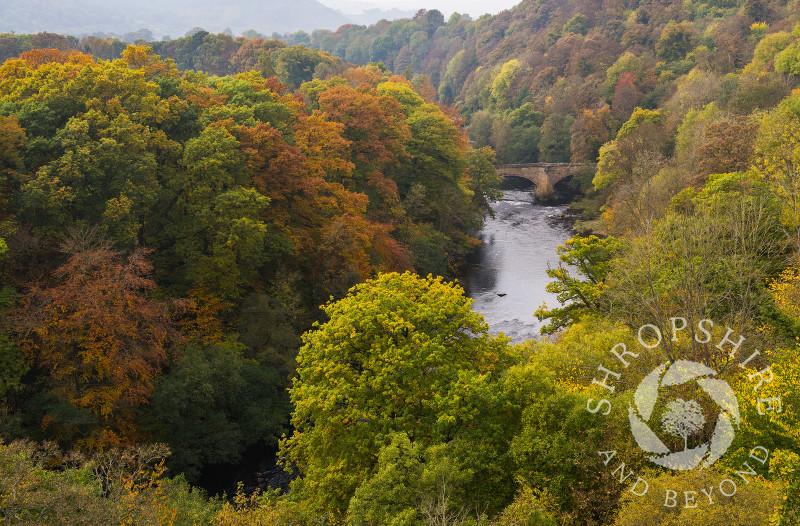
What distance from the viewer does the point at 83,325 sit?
21.4 metres

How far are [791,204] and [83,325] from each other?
29381 millimetres

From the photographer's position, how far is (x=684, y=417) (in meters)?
13.3

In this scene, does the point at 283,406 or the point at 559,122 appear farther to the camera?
the point at 559,122

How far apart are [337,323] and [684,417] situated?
10.7 metres

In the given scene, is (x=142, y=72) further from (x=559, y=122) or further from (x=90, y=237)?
(x=559, y=122)

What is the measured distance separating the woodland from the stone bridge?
23.0 m

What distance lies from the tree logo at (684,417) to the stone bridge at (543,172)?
62050 millimetres

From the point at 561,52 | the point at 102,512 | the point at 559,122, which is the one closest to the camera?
the point at 102,512

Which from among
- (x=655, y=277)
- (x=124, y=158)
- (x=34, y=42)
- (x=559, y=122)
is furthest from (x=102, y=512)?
(x=559, y=122)

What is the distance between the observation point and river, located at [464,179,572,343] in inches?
1551

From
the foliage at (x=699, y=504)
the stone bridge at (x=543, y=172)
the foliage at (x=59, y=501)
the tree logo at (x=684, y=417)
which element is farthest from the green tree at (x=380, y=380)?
the stone bridge at (x=543, y=172)

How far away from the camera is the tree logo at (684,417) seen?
12664 mm

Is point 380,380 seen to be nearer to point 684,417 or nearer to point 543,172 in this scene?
point 684,417

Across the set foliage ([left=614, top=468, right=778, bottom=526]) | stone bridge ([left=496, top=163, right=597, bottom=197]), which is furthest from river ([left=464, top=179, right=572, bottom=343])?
foliage ([left=614, top=468, right=778, bottom=526])
